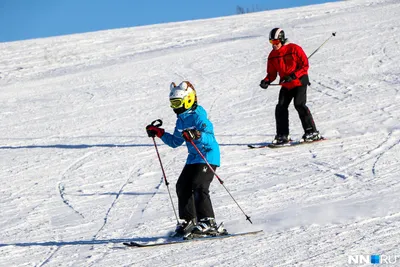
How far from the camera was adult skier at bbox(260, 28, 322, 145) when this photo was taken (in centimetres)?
973

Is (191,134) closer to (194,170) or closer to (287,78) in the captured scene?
(194,170)

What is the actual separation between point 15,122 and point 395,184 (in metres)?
10.2

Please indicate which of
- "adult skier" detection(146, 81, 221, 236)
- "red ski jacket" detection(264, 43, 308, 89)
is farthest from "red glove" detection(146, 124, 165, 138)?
"red ski jacket" detection(264, 43, 308, 89)

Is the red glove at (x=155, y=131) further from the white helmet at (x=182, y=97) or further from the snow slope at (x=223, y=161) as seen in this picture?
the snow slope at (x=223, y=161)

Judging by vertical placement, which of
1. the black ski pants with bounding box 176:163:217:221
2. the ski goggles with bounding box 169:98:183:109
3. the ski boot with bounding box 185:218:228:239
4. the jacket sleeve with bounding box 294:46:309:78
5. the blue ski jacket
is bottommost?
the ski boot with bounding box 185:218:228:239

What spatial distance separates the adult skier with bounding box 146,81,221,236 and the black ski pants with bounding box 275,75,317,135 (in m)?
3.96

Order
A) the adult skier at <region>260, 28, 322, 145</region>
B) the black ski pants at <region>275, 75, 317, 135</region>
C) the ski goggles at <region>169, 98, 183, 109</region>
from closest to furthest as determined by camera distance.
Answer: the ski goggles at <region>169, 98, 183, 109</region>, the adult skier at <region>260, 28, 322, 145</region>, the black ski pants at <region>275, 75, 317, 135</region>

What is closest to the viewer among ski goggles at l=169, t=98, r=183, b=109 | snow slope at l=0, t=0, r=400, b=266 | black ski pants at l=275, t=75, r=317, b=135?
snow slope at l=0, t=0, r=400, b=266

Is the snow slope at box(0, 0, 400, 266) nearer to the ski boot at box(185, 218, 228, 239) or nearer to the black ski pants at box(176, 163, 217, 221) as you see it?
the ski boot at box(185, 218, 228, 239)

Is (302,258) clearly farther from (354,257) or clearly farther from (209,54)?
(209,54)

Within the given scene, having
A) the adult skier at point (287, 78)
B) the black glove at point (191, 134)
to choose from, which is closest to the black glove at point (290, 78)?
the adult skier at point (287, 78)

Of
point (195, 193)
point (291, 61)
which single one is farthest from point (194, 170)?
point (291, 61)

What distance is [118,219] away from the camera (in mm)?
7191

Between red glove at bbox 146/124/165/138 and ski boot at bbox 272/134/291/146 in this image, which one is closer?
red glove at bbox 146/124/165/138
